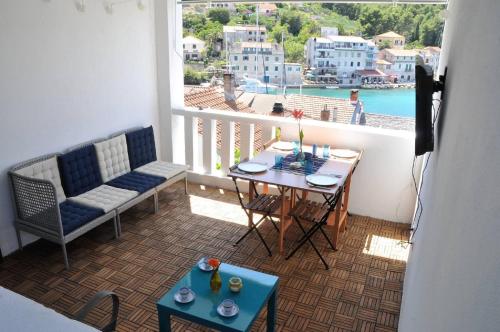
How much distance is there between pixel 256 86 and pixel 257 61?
32 centimetres

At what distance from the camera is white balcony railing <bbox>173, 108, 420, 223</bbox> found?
15.6 ft

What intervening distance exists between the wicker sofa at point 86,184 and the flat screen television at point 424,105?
2.99m

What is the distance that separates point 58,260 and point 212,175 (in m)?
2.32

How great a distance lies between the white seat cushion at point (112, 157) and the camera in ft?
15.4

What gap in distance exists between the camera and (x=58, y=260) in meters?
4.03

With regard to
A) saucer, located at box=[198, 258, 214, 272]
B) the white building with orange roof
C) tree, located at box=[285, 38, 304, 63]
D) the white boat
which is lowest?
saucer, located at box=[198, 258, 214, 272]

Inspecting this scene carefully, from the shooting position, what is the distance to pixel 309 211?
13.8 feet

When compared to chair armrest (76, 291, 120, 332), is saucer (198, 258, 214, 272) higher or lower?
lower

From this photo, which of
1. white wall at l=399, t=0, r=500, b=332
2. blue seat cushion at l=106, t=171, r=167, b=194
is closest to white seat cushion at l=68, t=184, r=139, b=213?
blue seat cushion at l=106, t=171, r=167, b=194

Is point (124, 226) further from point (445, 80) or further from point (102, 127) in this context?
point (445, 80)

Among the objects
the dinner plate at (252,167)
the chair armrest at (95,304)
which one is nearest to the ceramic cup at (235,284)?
the chair armrest at (95,304)

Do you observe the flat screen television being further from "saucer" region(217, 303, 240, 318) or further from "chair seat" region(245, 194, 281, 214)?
"chair seat" region(245, 194, 281, 214)

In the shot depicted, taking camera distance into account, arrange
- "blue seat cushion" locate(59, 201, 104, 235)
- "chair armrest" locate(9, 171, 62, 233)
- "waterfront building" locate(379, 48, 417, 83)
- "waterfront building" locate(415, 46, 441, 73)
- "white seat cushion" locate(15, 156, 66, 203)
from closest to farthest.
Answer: "chair armrest" locate(9, 171, 62, 233) < "blue seat cushion" locate(59, 201, 104, 235) < "white seat cushion" locate(15, 156, 66, 203) < "waterfront building" locate(415, 46, 441, 73) < "waterfront building" locate(379, 48, 417, 83)

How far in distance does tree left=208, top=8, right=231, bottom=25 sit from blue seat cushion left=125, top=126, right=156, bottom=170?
1654 mm
